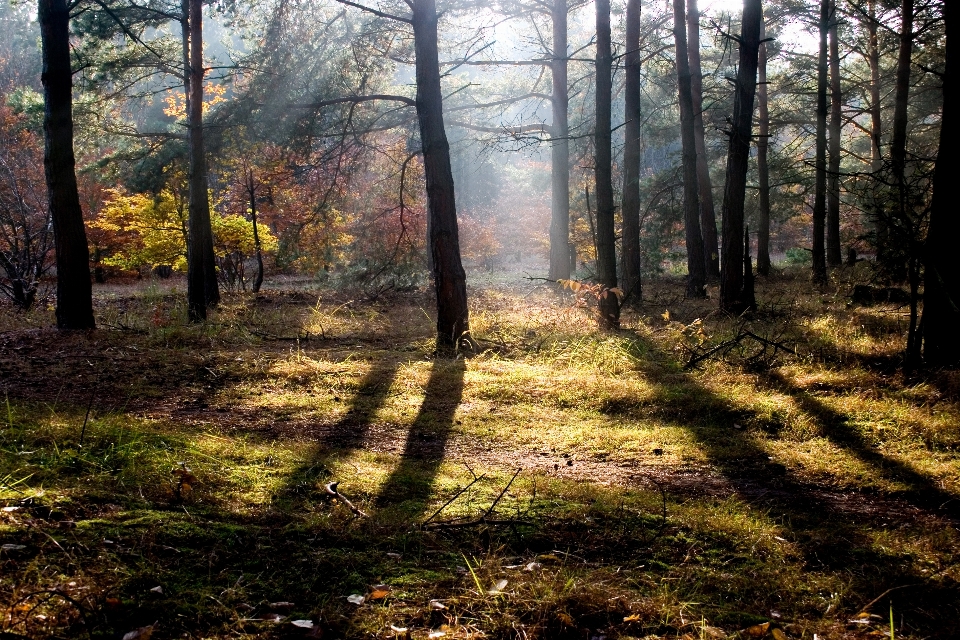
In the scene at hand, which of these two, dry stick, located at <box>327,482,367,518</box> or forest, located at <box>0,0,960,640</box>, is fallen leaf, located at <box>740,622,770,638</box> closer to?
forest, located at <box>0,0,960,640</box>

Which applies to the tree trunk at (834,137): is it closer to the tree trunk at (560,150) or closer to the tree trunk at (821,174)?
the tree trunk at (821,174)

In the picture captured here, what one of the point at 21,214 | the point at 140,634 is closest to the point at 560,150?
the point at 21,214

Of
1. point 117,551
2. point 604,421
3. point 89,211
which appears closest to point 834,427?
point 604,421

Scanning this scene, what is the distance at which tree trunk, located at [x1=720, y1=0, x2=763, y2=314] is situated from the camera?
10.2 m

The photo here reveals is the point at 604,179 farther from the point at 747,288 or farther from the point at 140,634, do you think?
the point at 140,634

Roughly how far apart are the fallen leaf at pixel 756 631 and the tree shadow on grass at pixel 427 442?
1782 mm

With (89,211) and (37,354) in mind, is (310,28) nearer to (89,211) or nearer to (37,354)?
(37,354)

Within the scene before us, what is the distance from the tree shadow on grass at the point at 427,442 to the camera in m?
3.89

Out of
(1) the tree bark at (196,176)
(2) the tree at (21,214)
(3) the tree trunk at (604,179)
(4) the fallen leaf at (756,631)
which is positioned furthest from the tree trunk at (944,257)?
(2) the tree at (21,214)

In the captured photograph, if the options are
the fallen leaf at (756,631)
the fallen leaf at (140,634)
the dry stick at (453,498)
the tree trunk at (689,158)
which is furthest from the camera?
the tree trunk at (689,158)

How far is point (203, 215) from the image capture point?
13445mm

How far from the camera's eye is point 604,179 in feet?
34.9

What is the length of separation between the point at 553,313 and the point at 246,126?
22.2 feet

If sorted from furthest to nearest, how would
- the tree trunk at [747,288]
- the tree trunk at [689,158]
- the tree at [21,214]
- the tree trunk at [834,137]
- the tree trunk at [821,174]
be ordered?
1. the tree trunk at [834,137]
2. the tree trunk at [821,174]
3. the tree trunk at [689,158]
4. the tree at [21,214]
5. the tree trunk at [747,288]
